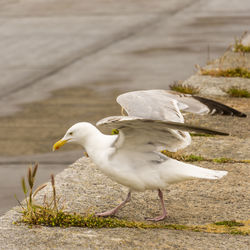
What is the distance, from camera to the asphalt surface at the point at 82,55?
26.0 feet

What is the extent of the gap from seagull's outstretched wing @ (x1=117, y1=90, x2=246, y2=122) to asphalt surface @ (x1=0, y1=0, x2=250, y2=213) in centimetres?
159

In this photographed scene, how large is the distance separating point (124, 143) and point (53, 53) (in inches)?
334

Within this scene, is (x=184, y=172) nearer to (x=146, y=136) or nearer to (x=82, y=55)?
(x=146, y=136)

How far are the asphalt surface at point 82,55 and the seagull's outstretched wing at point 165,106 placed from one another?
1.59 metres

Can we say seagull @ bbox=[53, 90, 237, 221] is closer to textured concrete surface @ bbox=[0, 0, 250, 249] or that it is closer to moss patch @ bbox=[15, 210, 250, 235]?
moss patch @ bbox=[15, 210, 250, 235]

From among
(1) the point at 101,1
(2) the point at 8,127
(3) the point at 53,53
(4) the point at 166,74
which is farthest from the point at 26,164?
(1) the point at 101,1

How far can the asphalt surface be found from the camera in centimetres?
793

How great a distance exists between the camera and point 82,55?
12969mm

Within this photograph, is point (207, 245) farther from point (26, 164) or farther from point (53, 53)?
point (53, 53)

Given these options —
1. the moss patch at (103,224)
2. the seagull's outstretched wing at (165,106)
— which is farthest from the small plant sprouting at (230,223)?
the seagull's outstretched wing at (165,106)

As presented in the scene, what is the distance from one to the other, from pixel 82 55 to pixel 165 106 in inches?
317

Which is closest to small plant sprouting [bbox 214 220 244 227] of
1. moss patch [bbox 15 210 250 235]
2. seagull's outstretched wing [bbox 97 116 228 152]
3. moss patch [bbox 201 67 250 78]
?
moss patch [bbox 15 210 250 235]

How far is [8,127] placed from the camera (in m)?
8.20

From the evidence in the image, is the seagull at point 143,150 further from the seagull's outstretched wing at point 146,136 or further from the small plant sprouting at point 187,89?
the small plant sprouting at point 187,89
